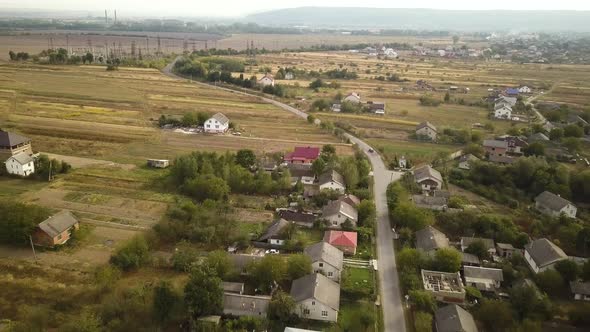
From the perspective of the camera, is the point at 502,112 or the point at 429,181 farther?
the point at 502,112

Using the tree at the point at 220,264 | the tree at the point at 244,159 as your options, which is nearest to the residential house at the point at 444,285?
the tree at the point at 220,264

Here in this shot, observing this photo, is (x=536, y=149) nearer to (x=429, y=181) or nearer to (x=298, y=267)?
(x=429, y=181)

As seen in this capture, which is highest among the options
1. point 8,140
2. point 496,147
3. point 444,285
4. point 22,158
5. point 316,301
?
point 8,140

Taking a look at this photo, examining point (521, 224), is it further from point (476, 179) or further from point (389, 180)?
point (389, 180)

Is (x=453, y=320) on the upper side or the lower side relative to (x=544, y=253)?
lower

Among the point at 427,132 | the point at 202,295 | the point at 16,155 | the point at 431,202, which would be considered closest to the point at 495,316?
the point at 431,202

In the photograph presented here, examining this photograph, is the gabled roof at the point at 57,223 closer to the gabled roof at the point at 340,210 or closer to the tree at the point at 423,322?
the gabled roof at the point at 340,210

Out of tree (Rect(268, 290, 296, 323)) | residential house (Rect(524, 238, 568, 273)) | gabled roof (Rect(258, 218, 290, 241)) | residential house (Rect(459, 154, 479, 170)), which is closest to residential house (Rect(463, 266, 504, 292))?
residential house (Rect(524, 238, 568, 273))

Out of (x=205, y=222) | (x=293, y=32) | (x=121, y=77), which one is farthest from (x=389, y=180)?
(x=293, y=32)
